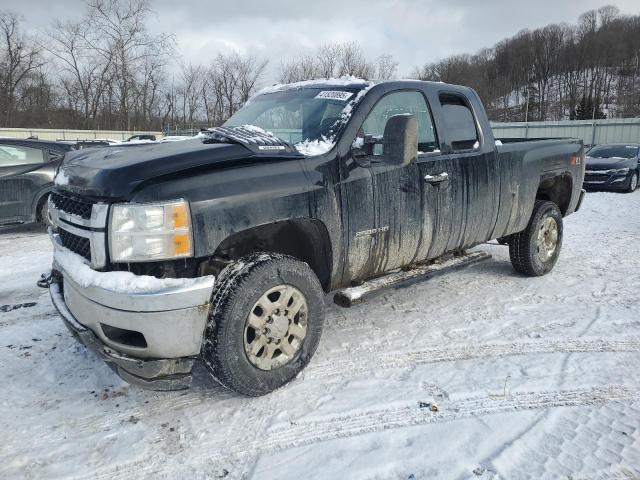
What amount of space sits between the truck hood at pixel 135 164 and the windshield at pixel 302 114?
2.22 feet

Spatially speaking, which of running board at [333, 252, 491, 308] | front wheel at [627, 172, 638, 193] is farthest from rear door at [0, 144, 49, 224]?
front wheel at [627, 172, 638, 193]

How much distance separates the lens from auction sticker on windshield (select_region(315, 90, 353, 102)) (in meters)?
3.67

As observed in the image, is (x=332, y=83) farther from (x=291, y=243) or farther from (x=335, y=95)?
(x=291, y=243)

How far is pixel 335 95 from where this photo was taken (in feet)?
12.3

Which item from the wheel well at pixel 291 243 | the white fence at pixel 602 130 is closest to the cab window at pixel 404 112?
the wheel well at pixel 291 243

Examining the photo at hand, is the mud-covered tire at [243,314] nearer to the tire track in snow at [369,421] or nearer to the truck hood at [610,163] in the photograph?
the tire track in snow at [369,421]

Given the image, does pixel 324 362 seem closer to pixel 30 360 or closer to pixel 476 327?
pixel 476 327

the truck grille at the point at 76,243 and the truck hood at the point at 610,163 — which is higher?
the truck hood at the point at 610,163

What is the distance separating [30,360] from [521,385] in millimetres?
3318

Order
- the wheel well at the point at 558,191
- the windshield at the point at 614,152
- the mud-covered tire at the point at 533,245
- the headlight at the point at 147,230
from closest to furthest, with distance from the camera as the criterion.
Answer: the headlight at the point at 147,230, the mud-covered tire at the point at 533,245, the wheel well at the point at 558,191, the windshield at the point at 614,152

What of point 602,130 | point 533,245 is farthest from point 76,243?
point 602,130

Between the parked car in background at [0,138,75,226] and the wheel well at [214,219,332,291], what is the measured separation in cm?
588

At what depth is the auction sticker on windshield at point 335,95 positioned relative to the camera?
12.0 feet

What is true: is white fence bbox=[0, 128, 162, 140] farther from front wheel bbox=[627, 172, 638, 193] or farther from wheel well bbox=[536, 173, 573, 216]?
wheel well bbox=[536, 173, 573, 216]
